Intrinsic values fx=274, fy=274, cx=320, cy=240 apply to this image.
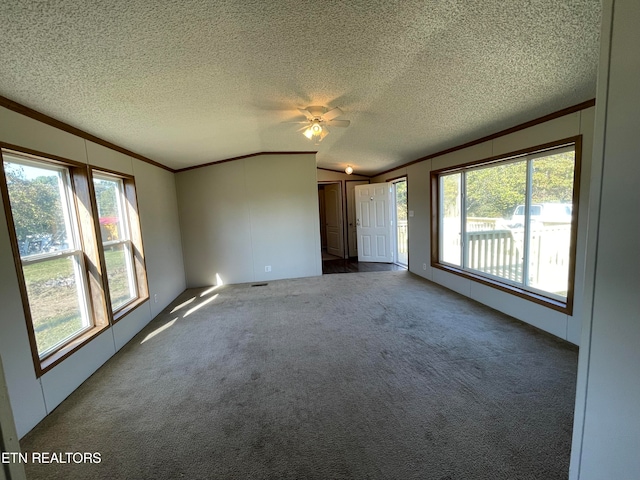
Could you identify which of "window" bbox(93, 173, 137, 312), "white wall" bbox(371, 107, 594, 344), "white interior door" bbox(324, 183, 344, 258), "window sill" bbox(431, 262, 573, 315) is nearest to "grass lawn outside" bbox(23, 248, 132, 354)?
"window" bbox(93, 173, 137, 312)

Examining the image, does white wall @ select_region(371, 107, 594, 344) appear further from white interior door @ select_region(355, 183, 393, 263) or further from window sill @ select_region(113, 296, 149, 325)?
window sill @ select_region(113, 296, 149, 325)

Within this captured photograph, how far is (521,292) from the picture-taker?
317 centimetres

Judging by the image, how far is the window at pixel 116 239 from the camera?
9.89 ft

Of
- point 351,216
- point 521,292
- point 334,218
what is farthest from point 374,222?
point 521,292

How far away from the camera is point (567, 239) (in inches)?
108

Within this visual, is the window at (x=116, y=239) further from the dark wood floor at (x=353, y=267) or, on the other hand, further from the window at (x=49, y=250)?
the dark wood floor at (x=353, y=267)

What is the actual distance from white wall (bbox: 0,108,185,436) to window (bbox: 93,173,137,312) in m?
0.19

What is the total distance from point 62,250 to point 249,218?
301cm

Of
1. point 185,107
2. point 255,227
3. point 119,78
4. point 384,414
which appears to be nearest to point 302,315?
point 384,414

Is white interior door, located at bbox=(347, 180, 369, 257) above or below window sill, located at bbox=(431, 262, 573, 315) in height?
above

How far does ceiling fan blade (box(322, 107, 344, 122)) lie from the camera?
8.88 ft

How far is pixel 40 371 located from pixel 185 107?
233cm

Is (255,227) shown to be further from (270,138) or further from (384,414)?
(384,414)

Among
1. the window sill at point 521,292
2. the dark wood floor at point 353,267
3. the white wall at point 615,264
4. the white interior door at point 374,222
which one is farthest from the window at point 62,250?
the white interior door at point 374,222
